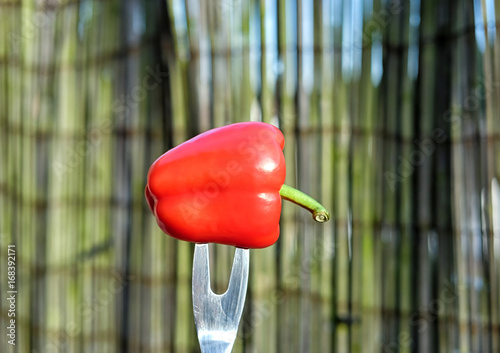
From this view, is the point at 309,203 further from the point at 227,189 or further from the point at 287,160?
the point at 287,160

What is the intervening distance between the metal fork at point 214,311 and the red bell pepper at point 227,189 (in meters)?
0.04

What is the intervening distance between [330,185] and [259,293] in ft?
0.94

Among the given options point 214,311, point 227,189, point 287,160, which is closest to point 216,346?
point 214,311

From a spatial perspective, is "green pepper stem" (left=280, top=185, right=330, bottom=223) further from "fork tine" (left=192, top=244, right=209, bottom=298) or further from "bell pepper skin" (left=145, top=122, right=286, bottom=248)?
"fork tine" (left=192, top=244, right=209, bottom=298)

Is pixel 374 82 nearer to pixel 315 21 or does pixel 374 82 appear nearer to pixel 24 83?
pixel 315 21

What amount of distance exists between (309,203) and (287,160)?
58cm

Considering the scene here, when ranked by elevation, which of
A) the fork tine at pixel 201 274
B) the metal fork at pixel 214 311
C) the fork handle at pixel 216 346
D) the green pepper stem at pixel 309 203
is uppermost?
the green pepper stem at pixel 309 203

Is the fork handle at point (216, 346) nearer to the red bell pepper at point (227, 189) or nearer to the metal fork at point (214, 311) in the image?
the metal fork at point (214, 311)

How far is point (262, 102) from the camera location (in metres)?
1.17

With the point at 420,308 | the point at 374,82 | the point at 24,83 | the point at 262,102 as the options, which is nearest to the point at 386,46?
the point at 374,82

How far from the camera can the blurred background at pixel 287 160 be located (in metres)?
1.10

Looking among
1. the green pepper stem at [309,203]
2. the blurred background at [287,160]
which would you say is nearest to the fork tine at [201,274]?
the green pepper stem at [309,203]

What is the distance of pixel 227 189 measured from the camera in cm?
59

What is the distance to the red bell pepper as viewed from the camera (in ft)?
1.91
